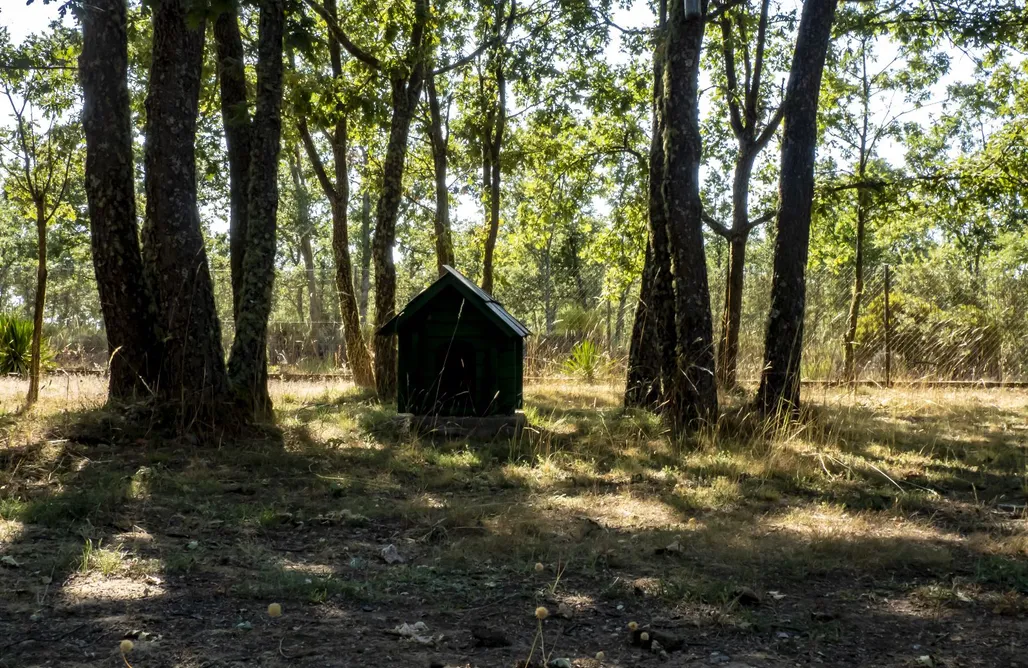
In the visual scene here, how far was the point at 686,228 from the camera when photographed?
801cm

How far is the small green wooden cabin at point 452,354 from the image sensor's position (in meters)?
8.12

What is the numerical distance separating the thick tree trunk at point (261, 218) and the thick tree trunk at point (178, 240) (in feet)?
2.24

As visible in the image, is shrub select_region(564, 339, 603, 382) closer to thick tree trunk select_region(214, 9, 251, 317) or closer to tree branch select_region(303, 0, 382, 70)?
tree branch select_region(303, 0, 382, 70)

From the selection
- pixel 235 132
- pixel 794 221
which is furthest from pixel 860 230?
pixel 235 132

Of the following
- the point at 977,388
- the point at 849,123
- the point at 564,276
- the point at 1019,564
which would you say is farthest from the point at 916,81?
the point at 564,276

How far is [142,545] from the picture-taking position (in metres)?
4.46

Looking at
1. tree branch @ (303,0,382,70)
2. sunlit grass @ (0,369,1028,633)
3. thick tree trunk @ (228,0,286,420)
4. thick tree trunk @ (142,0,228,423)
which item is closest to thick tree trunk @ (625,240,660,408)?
sunlit grass @ (0,369,1028,633)

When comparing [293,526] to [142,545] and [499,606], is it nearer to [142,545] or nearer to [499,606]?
[142,545]

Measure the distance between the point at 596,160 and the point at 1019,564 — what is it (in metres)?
11.2

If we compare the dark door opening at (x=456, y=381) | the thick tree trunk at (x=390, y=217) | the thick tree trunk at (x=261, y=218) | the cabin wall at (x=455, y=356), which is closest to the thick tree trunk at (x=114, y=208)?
the thick tree trunk at (x=261, y=218)

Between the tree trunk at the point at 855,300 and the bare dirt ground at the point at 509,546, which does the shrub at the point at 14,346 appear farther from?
the tree trunk at the point at 855,300

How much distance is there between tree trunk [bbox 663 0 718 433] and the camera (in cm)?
789

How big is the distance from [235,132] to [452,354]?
A: 406cm

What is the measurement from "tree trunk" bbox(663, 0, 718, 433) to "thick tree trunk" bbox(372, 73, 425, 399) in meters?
4.00
